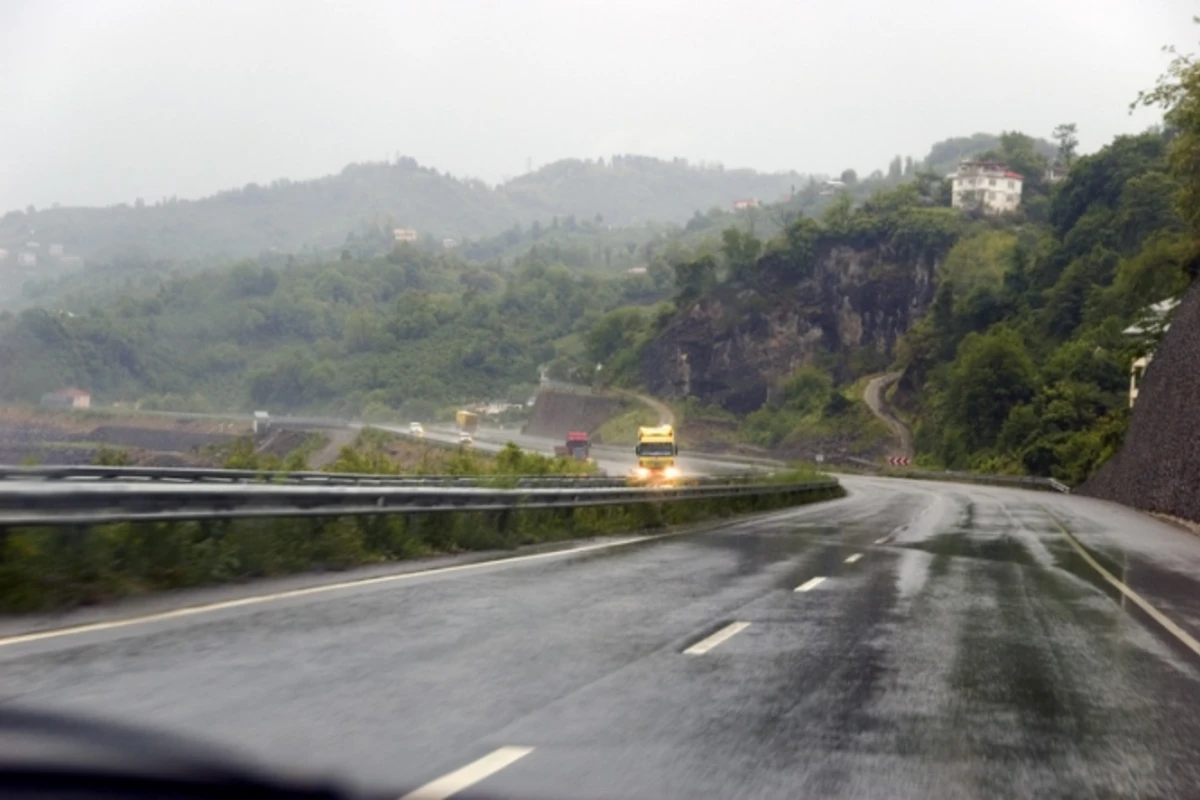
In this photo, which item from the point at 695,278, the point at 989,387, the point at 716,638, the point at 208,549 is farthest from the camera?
the point at 695,278

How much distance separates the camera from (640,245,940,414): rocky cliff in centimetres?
16300

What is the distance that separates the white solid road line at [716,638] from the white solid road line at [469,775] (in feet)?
11.5

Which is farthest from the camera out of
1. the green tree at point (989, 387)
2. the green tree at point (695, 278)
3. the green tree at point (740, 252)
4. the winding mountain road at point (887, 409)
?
the green tree at point (695, 278)

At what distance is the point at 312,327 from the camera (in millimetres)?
146875

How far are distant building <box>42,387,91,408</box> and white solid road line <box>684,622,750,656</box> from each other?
41.1 metres

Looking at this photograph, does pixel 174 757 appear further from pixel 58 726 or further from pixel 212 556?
pixel 212 556

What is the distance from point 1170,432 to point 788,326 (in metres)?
124

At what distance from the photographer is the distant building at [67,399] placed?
48250mm

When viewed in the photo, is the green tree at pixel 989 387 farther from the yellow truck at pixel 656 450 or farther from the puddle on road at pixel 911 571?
the puddle on road at pixel 911 571

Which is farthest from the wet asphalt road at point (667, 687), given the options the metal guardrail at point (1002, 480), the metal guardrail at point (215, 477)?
the metal guardrail at point (1002, 480)

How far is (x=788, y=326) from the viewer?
169m

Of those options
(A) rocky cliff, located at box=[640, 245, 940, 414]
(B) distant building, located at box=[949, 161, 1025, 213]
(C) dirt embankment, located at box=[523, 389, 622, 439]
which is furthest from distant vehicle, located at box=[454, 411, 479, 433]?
(B) distant building, located at box=[949, 161, 1025, 213]

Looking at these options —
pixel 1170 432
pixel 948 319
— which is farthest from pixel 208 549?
pixel 948 319

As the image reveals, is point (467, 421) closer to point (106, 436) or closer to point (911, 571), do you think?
point (106, 436)
